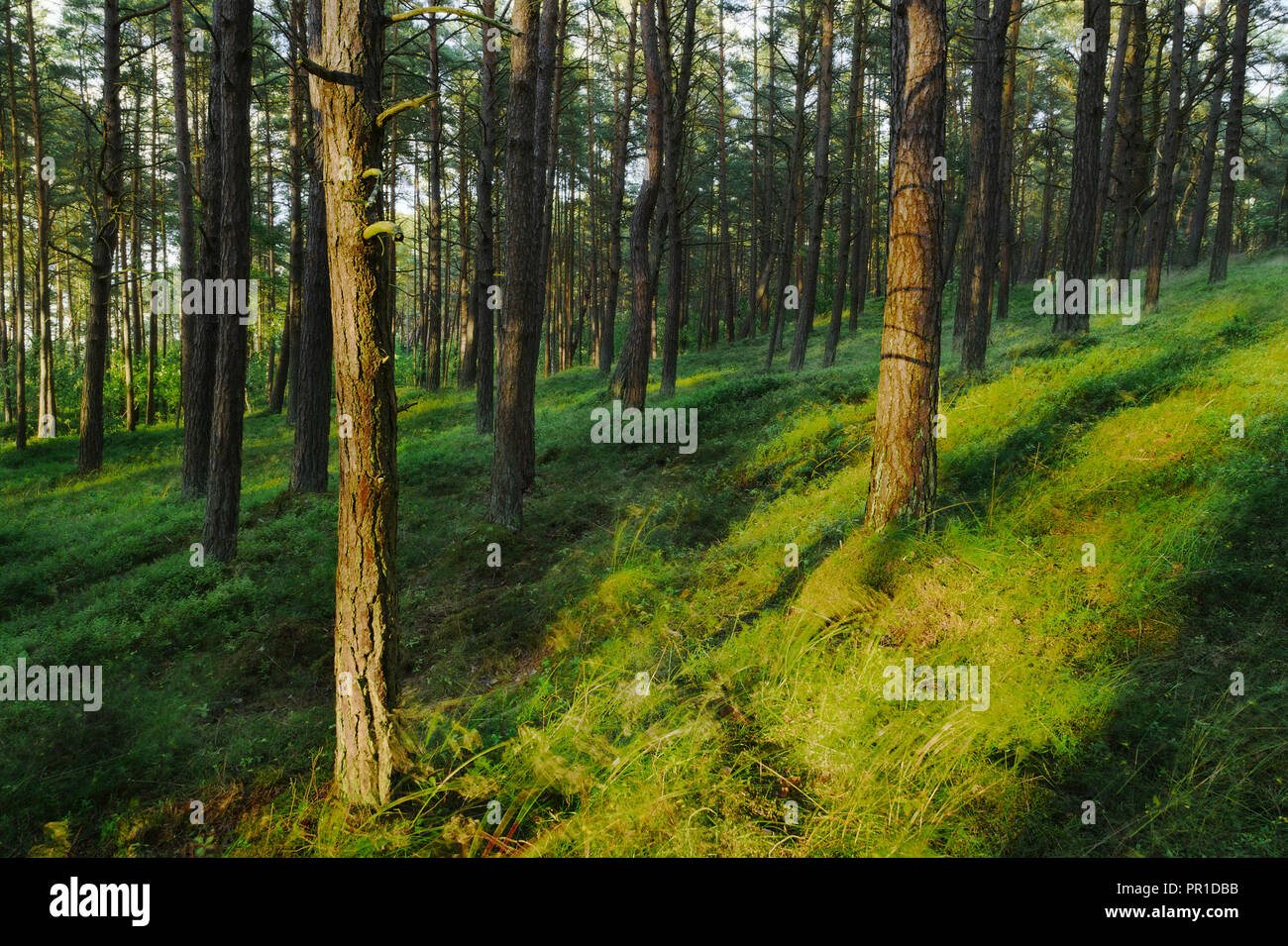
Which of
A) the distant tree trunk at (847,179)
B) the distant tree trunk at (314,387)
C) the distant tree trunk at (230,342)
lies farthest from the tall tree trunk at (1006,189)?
the distant tree trunk at (230,342)

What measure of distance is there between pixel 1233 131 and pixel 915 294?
1849cm

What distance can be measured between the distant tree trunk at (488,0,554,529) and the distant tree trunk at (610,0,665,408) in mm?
3883

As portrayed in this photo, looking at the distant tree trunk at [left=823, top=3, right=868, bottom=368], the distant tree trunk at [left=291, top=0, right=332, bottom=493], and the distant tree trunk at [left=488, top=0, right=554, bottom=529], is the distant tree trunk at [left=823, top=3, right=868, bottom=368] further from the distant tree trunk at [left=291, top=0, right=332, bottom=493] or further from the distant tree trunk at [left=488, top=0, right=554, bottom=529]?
the distant tree trunk at [left=291, top=0, right=332, bottom=493]

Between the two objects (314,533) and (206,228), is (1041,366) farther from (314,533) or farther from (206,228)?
(206,228)

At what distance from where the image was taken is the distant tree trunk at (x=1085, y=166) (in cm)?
1145

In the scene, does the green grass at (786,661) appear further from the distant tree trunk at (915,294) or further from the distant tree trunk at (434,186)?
the distant tree trunk at (434,186)

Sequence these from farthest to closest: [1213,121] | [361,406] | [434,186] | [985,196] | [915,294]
Result: 1. [1213,121]
2. [434,186]
3. [985,196]
4. [915,294]
5. [361,406]

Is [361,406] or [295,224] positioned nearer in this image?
[361,406]

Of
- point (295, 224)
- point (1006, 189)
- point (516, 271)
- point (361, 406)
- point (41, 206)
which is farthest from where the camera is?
point (1006, 189)

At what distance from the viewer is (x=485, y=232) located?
1305cm

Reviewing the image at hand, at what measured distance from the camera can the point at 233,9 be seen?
8.04 m

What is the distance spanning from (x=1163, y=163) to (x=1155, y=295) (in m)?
4.14

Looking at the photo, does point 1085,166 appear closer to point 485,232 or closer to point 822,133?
point 822,133

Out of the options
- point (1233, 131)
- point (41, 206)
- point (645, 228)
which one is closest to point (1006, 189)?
point (1233, 131)
